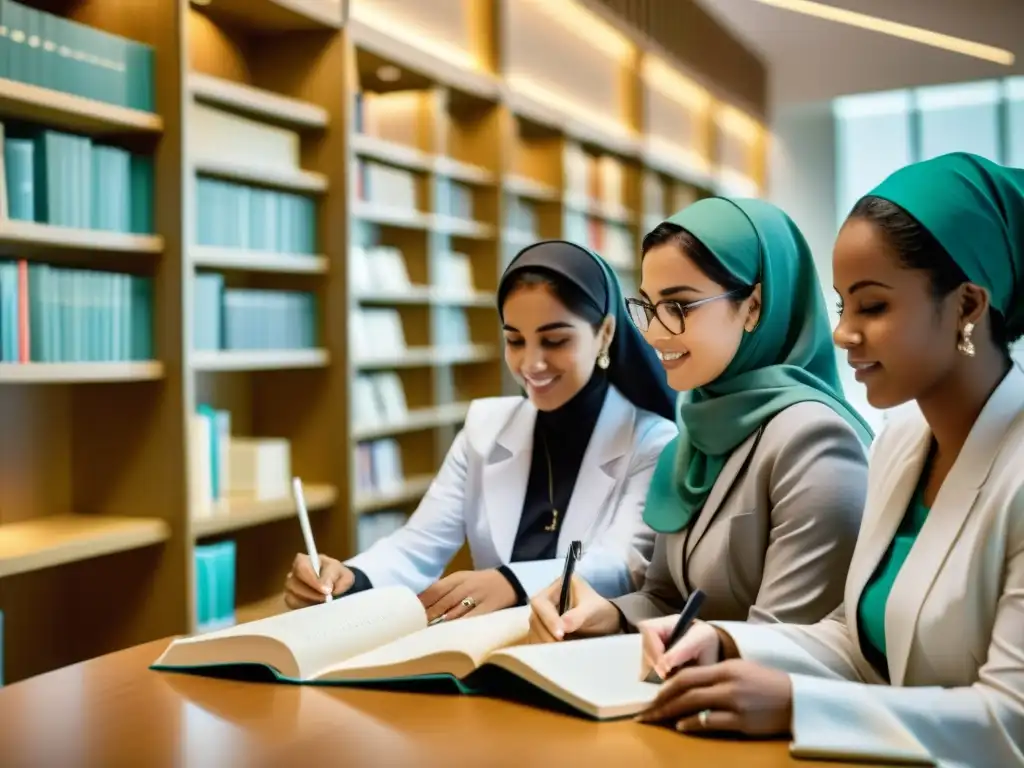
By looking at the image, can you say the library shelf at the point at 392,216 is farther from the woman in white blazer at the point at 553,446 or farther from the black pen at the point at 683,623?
the black pen at the point at 683,623

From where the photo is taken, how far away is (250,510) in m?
3.81

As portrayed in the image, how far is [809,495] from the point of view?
5.09 feet

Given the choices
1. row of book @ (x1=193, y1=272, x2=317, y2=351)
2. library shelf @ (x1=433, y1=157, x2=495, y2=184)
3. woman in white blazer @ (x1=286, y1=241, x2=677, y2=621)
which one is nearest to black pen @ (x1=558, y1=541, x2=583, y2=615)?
woman in white blazer @ (x1=286, y1=241, x2=677, y2=621)

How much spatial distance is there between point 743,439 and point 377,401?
3279 millimetres

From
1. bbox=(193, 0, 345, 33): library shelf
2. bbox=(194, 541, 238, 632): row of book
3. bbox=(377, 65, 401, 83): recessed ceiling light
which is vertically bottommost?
bbox=(194, 541, 238, 632): row of book

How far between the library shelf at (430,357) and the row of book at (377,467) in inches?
14.1

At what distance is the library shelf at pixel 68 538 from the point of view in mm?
2912

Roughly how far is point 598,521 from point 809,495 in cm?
71

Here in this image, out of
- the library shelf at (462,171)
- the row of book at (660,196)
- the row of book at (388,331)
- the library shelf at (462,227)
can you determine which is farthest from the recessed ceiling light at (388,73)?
the row of book at (660,196)

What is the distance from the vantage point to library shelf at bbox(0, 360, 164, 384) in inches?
115

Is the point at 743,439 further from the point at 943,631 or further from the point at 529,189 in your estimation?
the point at 529,189

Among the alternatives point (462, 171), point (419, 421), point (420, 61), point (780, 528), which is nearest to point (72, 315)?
point (419, 421)

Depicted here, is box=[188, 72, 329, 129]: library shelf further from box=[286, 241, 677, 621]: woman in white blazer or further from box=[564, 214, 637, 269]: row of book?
box=[564, 214, 637, 269]: row of book

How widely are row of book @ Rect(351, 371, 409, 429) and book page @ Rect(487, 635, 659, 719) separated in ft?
10.5
